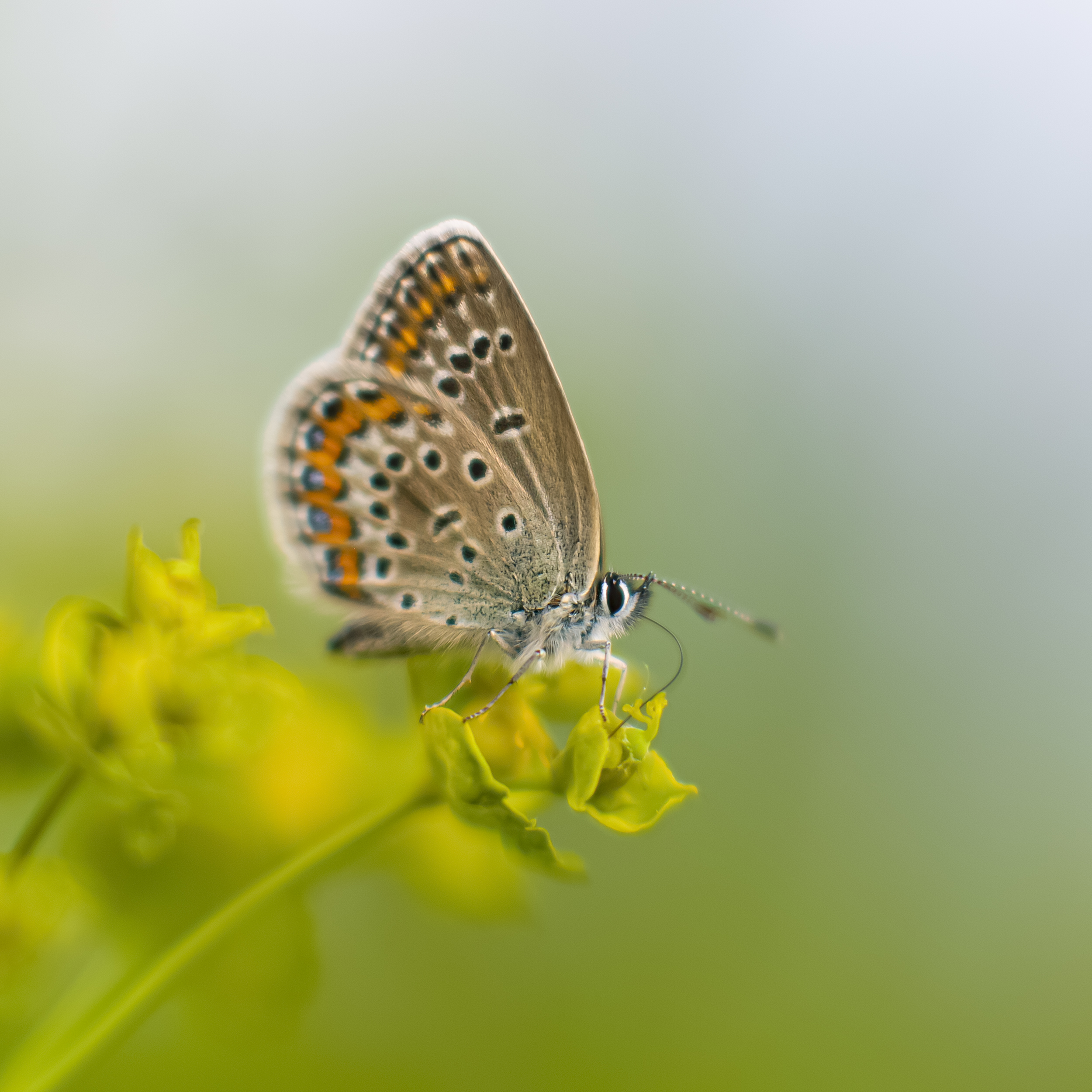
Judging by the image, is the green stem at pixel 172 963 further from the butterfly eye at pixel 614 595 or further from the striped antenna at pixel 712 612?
the striped antenna at pixel 712 612

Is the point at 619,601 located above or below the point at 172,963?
above

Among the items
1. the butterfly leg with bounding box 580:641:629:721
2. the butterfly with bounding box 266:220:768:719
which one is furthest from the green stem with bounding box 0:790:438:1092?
the butterfly with bounding box 266:220:768:719

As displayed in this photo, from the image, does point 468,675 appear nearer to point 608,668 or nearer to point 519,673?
point 519,673

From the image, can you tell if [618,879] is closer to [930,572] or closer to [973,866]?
[973,866]

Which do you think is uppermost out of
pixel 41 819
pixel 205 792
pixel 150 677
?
pixel 150 677

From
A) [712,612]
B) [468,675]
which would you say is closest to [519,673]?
[468,675]

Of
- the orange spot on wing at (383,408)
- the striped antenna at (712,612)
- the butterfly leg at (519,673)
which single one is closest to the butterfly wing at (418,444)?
the orange spot on wing at (383,408)
